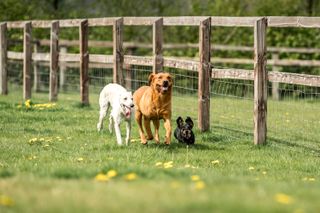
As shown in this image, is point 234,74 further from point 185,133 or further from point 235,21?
point 185,133

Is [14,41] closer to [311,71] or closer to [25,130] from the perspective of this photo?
[311,71]

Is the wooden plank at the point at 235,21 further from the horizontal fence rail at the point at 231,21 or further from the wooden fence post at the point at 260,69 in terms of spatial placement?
Result: the wooden fence post at the point at 260,69

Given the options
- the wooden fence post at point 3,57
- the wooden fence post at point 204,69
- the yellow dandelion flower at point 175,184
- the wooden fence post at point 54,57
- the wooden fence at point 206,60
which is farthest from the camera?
the wooden fence post at point 3,57

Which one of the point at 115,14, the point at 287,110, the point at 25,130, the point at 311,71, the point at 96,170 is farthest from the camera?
the point at 115,14

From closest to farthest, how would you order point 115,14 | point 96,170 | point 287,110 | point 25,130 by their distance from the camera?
point 96,170 < point 25,130 < point 287,110 < point 115,14

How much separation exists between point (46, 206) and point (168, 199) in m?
0.89

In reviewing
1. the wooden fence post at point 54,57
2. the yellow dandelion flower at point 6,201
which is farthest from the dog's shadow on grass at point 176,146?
the wooden fence post at point 54,57

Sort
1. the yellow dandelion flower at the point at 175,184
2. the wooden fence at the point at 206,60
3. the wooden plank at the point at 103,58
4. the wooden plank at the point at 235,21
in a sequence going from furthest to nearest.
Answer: the wooden plank at the point at 103,58, the wooden plank at the point at 235,21, the wooden fence at the point at 206,60, the yellow dandelion flower at the point at 175,184

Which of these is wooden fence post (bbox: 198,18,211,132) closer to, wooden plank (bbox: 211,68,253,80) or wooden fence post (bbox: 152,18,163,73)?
wooden plank (bbox: 211,68,253,80)

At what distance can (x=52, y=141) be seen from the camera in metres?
11.4

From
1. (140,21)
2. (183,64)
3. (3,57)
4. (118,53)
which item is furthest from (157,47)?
(3,57)

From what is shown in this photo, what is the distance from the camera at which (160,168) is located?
782cm

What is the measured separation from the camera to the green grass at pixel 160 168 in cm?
531

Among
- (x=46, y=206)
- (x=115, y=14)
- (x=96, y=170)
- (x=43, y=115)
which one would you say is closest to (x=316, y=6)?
(x=115, y=14)
